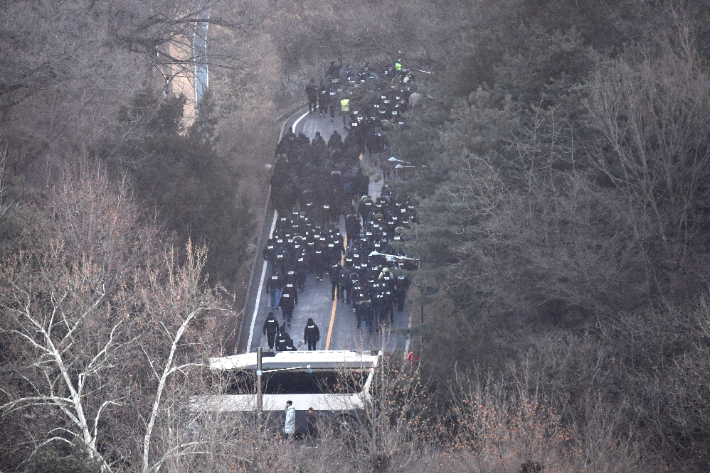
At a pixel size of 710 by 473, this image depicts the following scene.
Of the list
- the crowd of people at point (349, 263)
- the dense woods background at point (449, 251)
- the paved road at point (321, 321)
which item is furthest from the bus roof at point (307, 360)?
the paved road at point (321, 321)

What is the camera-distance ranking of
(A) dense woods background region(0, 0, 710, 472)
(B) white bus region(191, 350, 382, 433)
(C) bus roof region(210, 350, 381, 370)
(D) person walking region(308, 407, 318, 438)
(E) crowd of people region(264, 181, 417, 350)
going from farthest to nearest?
1. (E) crowd of people region(264, 181, 417, 350)
2. (C) bus roof region(210, 350, 381, 370)
3. (B) white bus region(191, 350, 382, 433)
4. (D) person walking region(308, 407, 318, 438)
5. (A) dense woods background region(0, 0, 710, 472)

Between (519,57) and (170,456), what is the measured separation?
17.0 metres

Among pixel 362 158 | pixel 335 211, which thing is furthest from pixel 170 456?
pixel 362 158

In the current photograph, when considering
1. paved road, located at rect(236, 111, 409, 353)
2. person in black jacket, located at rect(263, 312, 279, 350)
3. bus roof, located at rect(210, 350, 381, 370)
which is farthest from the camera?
paved road, located at rect(236, 111, 409, 353)

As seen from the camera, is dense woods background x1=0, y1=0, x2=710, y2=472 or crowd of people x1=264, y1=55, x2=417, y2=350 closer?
dense woods background x1=0, y1=0, x2=710, y2=472

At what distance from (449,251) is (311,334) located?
4.30 m

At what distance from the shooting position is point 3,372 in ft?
55.7

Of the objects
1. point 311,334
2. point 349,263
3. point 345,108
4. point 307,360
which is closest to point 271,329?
point 311,334

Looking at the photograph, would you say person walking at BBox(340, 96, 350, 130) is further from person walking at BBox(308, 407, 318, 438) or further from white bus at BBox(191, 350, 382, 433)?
person walking at BBox(308, 407, 318, 438)

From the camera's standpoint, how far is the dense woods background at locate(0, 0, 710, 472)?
1605cm

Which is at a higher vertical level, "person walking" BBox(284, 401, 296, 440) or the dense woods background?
the dense woods background

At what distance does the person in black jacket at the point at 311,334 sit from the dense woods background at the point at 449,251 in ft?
7.15

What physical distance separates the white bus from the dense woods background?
101 cm

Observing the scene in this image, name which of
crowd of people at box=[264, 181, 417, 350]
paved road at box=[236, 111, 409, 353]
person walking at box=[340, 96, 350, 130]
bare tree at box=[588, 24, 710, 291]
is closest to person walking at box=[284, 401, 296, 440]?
crowd of people at box=[264, 181, 417, 350]
